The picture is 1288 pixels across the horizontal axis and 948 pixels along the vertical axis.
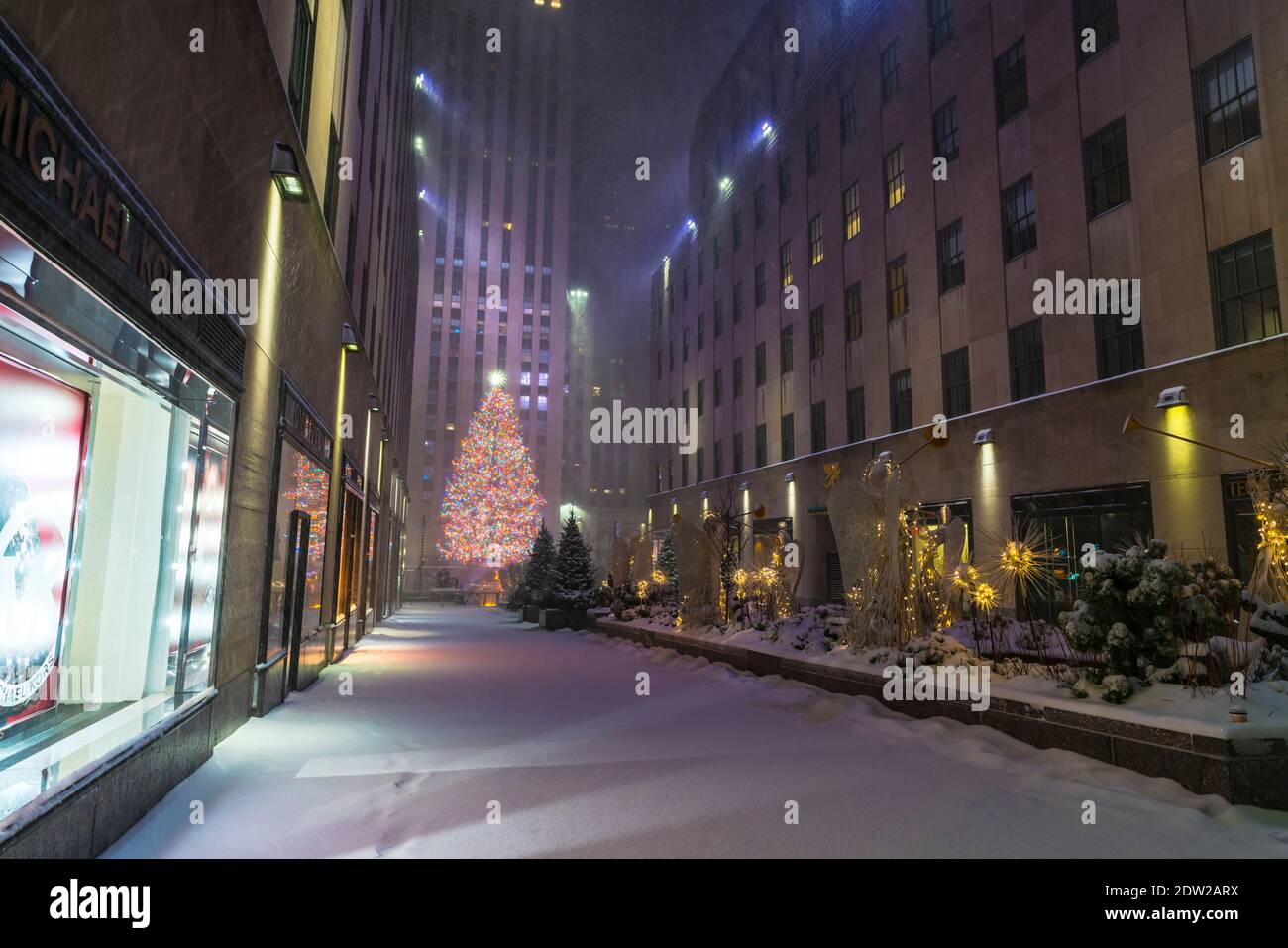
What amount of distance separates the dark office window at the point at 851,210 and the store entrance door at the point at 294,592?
76.1 ft

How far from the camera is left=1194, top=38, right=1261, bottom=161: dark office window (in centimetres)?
1318

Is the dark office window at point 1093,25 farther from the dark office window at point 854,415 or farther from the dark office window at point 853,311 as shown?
the dark office window at point 854,415

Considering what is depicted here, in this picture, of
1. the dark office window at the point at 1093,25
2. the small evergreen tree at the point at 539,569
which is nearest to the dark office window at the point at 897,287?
the dark office window at the point at 1093,25

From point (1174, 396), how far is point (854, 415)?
497 inches

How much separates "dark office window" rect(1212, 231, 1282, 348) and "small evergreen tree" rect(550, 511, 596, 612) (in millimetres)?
17107

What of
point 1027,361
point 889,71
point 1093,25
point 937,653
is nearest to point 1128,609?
point 937,653

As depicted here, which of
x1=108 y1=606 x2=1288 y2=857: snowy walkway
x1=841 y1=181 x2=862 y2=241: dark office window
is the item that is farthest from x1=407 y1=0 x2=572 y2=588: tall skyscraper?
x1=108 y1=606 x2=1288 y2=857: snowy walkway

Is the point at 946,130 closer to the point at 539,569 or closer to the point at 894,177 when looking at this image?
the point at 894,177

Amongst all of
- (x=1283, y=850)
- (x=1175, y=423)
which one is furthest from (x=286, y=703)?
(x=1175, y=423)

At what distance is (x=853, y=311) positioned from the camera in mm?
26500

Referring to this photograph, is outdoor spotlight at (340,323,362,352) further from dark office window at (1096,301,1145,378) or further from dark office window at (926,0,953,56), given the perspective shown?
dark office window at (926,0,953,56)

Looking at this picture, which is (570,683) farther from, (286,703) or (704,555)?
(704,555)

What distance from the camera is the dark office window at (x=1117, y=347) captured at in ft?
50.2
